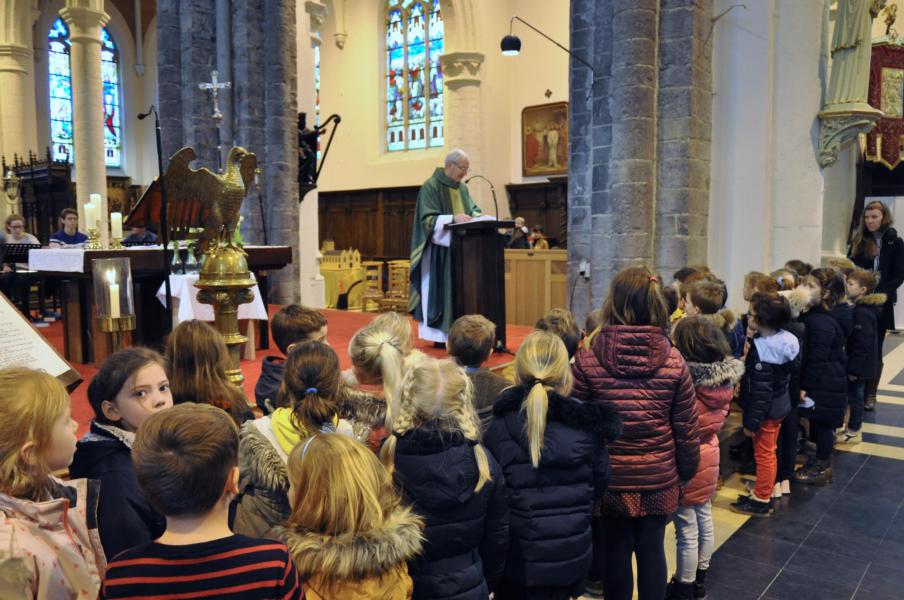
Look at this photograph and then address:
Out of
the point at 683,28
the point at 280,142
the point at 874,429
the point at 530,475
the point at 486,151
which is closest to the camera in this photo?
the point at 530,475

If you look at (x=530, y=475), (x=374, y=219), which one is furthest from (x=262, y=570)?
(x=374, y=219)

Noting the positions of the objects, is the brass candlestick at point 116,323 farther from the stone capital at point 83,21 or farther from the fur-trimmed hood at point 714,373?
the stone capital at point 83,21

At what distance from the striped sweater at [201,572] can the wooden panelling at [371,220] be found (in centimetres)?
1642

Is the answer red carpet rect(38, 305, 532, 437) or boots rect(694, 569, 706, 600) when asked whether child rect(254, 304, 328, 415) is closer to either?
red carpet rect(38, 305, 532, 437)

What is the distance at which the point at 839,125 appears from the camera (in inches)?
291

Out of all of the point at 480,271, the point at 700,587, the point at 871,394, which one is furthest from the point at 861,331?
the point at 700,587

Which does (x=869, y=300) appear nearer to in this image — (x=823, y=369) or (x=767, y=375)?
(x=823, y=369)

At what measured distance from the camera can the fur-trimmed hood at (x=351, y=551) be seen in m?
1.62

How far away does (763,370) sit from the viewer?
14.0 ft

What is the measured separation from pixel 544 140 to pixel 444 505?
1536 centimetres

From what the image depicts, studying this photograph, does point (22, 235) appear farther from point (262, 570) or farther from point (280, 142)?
point (262, 570)

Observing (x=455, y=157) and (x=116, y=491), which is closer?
(x=116, y=491)

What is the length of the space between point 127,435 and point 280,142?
770cm

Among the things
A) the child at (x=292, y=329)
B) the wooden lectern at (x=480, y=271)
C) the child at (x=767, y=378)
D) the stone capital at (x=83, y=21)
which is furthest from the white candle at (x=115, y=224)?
the stone capital at (x=83, y=21)
